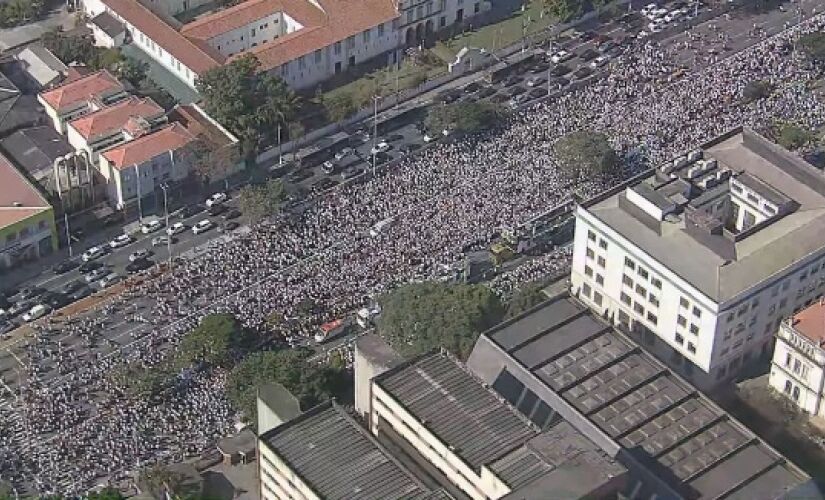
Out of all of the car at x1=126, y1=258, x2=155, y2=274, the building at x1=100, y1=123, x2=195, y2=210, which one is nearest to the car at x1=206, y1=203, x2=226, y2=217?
the building at x1=100, y1=123, x2=195, y2=210

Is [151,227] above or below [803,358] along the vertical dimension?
below

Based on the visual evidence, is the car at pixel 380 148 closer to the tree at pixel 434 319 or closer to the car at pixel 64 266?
the tree at pixel 434 319

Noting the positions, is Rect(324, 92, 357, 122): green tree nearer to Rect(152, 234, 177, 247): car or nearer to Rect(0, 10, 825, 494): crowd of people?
Rect(0, 10, 825, 494): crowd of people

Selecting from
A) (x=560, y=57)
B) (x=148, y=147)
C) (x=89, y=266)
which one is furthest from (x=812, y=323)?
(x=89, y=266)

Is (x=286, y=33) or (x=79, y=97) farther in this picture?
(x=286, y=33)

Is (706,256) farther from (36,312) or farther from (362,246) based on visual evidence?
(36,312)
